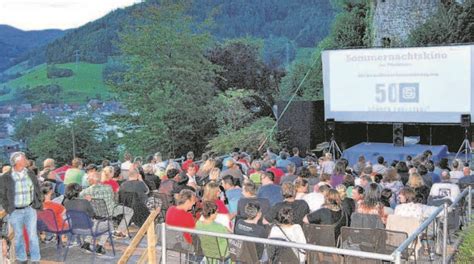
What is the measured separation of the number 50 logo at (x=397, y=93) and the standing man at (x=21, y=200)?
11412 millimetres

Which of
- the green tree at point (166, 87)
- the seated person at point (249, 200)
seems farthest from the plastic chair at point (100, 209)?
the green tree at point (166, 87)

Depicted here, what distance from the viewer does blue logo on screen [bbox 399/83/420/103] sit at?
15.6m

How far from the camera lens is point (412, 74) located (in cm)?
1558

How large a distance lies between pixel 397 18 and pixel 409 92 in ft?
35.6

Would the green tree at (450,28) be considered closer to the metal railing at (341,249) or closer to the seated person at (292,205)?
the metal railing at (341,249)

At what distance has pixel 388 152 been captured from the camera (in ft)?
53.3

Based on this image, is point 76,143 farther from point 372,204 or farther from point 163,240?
point 163,240

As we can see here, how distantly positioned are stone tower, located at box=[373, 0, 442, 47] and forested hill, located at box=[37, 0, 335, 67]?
20.0 metres

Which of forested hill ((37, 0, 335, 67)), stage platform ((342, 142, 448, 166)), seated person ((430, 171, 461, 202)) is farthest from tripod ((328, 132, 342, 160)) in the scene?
forested hill ((37, 0, 335, 67))

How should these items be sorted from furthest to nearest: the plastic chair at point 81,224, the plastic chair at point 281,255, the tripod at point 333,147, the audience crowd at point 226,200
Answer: the tripod at point 333,147
the plastic chair at point 81,224
the audience crowd at point 226,200
the plastic chair at point 281,255

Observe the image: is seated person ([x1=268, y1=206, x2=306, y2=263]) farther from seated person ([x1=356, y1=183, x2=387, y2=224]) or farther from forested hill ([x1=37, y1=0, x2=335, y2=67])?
forested hill ([x1=37, y1=0, x2=335, y2=67])

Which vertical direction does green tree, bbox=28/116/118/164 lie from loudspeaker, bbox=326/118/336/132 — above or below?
below

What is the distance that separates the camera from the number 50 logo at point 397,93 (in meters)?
15.7

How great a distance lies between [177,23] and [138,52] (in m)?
2.14
